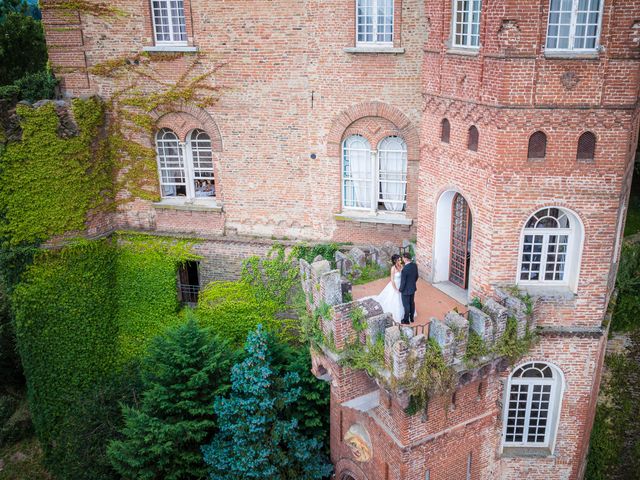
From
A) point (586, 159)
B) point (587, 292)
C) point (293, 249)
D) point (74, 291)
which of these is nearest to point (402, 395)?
point (587, 292)

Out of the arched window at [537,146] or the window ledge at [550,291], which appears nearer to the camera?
the arched window at [537,146]

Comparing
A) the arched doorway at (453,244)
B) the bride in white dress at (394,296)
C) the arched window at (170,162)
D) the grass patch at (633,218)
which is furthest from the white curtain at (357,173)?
the grass patch at (633,218)

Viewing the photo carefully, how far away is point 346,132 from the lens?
727 inches

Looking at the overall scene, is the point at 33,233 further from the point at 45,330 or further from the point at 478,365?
the point at 478,365

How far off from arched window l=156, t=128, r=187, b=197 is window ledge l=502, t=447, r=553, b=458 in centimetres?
1300

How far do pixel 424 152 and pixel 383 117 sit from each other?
264cm

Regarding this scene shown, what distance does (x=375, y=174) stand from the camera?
18.7 metres

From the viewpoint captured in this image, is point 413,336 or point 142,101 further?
point 142,101

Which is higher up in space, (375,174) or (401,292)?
(375,174)

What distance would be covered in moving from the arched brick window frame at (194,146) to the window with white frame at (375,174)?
14.1 feet

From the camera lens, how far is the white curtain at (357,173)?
18688mm

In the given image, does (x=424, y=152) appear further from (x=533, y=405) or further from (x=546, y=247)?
(x=533, y=405)

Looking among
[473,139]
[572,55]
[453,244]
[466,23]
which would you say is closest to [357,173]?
[453,244]

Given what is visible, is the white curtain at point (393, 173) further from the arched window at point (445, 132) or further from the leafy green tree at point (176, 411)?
the leafy green tree at point (176, 411)
